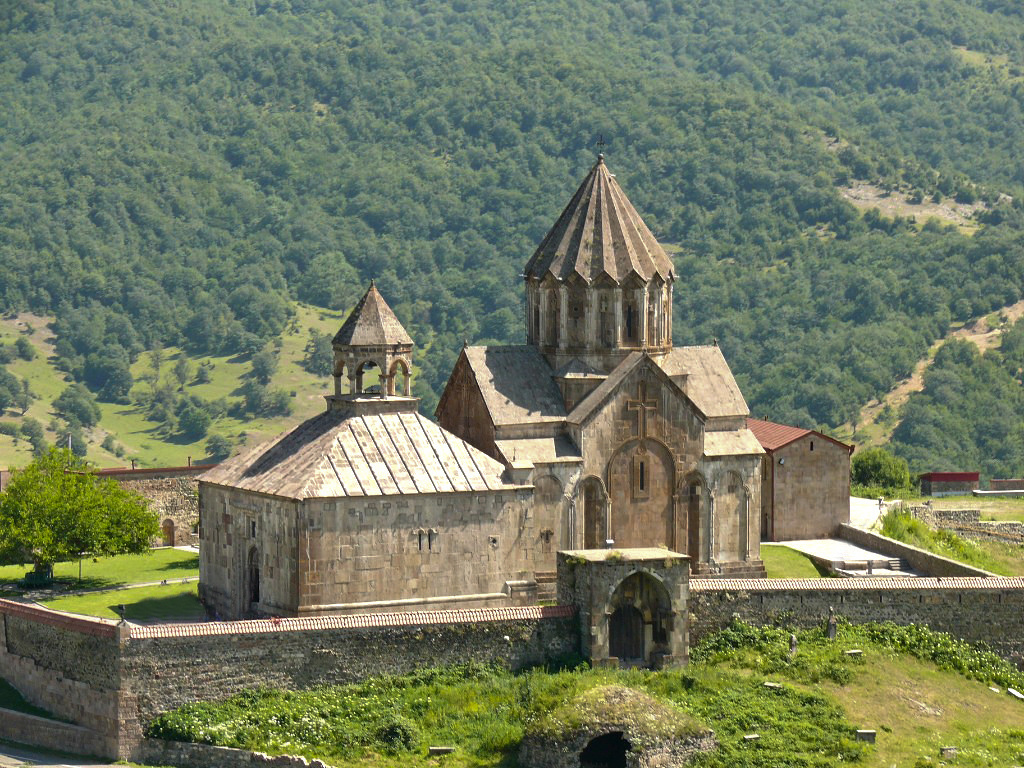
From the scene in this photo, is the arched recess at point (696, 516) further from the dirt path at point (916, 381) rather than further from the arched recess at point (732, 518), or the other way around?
the dirt path at point (916, 381)

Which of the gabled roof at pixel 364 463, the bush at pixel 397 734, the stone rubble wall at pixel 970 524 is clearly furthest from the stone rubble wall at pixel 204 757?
the stone rubble wall at pixel 970 524

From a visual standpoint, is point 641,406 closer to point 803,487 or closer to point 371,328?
point 371,328

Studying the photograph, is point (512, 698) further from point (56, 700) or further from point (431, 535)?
point (56, 700)


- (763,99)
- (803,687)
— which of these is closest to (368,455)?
(803,687)

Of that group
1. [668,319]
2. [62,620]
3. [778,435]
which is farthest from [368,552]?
[778,435]

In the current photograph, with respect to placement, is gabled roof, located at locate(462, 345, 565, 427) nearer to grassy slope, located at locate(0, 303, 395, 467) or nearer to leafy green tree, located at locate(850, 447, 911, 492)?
leafy green tree, located at locate(850, 447, 911, 492)

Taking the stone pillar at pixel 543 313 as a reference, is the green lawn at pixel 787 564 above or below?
below

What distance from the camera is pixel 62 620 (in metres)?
55.1

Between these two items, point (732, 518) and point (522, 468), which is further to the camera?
point (732, 518)

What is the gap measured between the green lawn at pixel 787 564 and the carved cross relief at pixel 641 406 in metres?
6.22

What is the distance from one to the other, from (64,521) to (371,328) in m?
11.5

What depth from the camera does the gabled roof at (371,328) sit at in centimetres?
6209

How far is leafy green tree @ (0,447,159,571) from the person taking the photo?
65812 mm

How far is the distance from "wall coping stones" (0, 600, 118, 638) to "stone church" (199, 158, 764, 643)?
5985 mm
